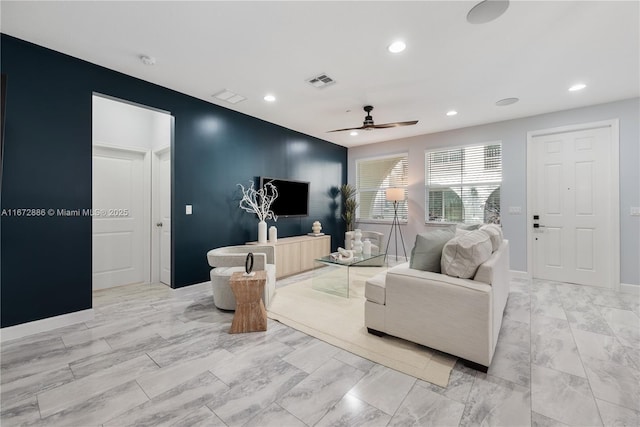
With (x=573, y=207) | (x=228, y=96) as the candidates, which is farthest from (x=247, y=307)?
(x=573, y=207)

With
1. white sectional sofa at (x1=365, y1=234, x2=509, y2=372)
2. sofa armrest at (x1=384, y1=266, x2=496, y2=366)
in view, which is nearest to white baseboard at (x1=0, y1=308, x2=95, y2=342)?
white sectional sofa at (x1=365, y1=234, x2=509, y2=372)

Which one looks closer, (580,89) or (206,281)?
(580,89)

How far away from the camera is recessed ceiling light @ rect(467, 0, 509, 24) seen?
1931 mm

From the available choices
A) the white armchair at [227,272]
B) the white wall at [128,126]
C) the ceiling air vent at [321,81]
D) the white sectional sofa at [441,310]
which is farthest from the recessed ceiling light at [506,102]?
the white wall at [128,126]

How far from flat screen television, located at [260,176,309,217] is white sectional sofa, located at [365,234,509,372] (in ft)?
9.08

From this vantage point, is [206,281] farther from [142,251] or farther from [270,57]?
[270,57]

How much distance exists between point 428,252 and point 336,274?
7.53 ft

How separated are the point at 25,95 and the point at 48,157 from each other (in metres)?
0.56

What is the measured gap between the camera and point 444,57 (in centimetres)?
264

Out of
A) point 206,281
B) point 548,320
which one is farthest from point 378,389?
point 206,281

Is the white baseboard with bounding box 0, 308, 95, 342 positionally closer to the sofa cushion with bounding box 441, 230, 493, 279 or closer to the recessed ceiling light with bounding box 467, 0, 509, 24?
the sofa cushion with bounding box 441, 230, 493, 279

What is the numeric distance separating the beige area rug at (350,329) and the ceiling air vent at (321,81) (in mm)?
2610

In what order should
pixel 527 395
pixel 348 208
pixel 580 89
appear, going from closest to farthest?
pixel 527 395, pixel 580 89, pixel 348 208

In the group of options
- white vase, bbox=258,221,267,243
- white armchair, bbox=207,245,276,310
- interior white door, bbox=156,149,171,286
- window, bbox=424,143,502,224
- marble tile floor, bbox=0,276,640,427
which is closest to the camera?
marble tile floor, bbox=0,276,640,427
